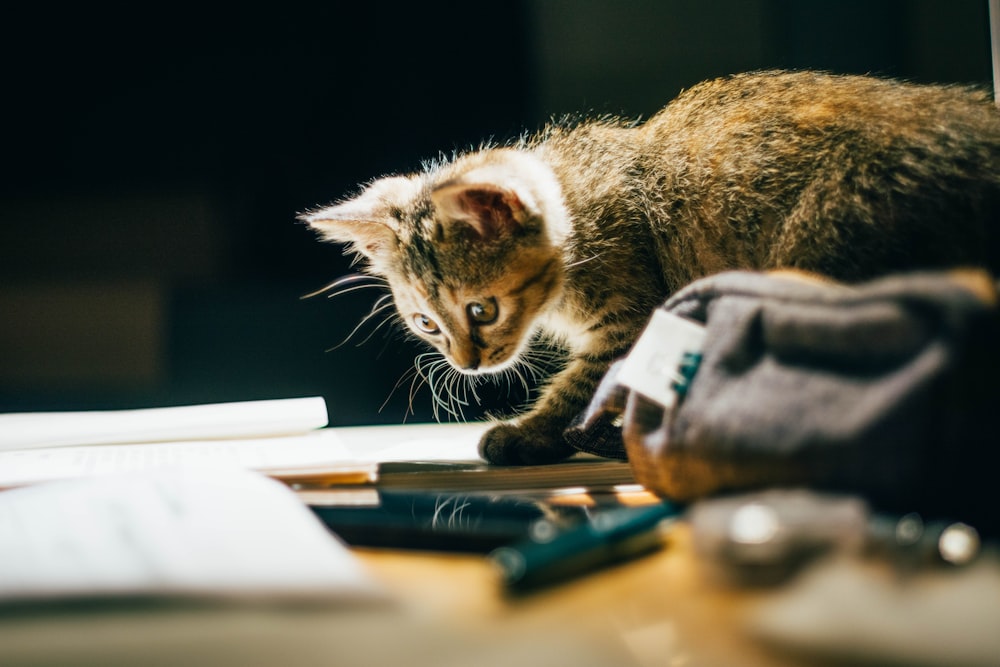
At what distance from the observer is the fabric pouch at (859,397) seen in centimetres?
40

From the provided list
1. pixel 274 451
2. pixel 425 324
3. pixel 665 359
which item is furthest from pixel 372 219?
pixel 665 359

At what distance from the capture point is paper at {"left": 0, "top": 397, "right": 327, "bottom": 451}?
94cm

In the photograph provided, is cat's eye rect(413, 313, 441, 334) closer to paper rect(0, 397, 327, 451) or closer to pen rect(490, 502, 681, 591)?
paper rect(0, 397, 327, 451)

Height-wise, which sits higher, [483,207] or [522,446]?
[483,207]

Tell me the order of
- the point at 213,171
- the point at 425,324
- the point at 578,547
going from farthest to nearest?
the point at 213,171, the point at 425,324, the point at 578,547

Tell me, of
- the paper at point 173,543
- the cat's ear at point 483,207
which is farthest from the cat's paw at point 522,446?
the paper at point 173,543

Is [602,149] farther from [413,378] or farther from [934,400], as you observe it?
[934,400]

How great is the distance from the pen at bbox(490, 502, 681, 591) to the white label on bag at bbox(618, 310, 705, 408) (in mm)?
101

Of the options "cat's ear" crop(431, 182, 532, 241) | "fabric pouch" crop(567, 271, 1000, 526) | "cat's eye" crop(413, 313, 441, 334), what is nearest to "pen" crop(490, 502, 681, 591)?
"fabric pouch" crop(567, 271, 1000, 526)

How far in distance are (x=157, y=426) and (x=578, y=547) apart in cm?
73

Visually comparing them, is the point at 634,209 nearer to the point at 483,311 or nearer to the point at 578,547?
the point at 483,311

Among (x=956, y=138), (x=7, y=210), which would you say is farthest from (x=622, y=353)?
(x=7, y=210)

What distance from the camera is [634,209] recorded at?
95 centimetres

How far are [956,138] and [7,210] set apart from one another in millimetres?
1268
